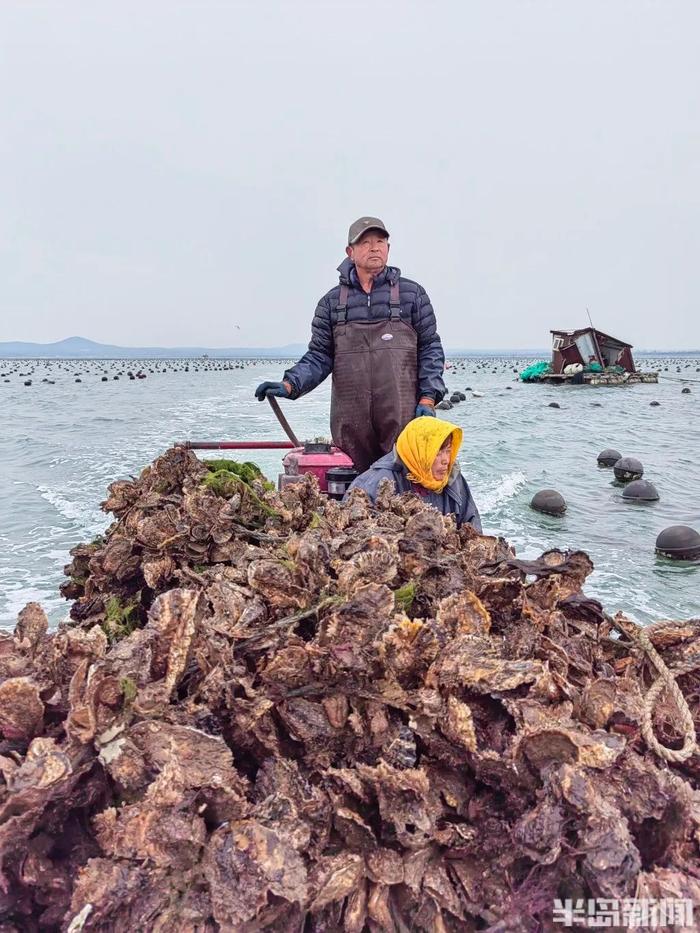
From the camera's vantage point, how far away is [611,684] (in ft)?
5.01

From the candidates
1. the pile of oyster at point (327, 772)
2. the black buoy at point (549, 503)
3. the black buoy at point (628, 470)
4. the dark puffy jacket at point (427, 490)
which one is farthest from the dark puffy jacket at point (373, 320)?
the black buoy at point (628, 470)

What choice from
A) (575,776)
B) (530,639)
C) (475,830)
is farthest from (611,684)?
(475,830)

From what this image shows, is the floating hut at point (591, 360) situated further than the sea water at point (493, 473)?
Yes

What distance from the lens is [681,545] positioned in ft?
26.5

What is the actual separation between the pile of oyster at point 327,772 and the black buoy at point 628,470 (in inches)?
508

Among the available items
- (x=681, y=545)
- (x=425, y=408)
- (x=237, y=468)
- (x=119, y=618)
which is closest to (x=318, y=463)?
(x=425, y=408)

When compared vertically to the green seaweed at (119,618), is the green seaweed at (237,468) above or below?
above

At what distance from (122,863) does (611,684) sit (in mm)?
1210

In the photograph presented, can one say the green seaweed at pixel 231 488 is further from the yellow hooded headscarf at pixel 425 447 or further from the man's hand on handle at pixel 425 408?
the man's hand on handle at pixel 425 408

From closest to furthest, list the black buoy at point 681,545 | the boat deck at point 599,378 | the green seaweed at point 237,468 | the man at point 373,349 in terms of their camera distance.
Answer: the green seaweed at point 237,468 → the man at point 373,349 → the black buoy at point 681,545 → the boat deck at point 599,378

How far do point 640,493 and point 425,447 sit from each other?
374 inches

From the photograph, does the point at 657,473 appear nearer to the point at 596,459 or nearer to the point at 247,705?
the point at 596,459

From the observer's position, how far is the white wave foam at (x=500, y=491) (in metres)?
11.2

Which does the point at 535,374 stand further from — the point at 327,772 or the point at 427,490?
the point at 327,772
